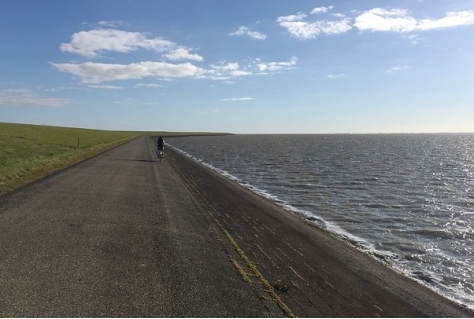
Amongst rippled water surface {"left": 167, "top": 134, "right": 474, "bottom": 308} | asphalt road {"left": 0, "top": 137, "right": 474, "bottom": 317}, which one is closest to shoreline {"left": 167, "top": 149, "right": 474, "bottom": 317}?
asphalt road {"left": 0, "top": 137, "right": 474, "bottom": 317}

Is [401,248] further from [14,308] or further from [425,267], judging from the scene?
[14,308]

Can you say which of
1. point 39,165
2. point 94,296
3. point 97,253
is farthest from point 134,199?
point 39,165

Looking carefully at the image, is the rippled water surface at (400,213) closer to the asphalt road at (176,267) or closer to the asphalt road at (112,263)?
the asphalt road at (176,267)

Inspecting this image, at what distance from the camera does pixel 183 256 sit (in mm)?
10680

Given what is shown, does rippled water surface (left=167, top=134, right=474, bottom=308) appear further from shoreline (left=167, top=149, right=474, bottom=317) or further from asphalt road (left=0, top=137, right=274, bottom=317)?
asphalt road (left=0, top=137, right=274, bottom=317)

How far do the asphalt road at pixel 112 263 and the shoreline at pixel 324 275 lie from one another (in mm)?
1098

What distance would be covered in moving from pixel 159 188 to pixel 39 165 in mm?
12085

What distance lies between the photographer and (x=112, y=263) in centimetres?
955

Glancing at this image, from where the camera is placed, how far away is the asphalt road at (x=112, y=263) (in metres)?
7.42

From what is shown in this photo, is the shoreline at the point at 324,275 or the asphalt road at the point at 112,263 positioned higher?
the asphalt road at the point at 112,263

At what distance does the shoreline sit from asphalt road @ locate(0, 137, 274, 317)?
1.10 metres

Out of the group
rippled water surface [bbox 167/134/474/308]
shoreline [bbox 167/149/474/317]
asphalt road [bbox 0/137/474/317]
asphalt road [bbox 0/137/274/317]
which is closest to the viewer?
asphalt road [bbox 0/137/274/317]

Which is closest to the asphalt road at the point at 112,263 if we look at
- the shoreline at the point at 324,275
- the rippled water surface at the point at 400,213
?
the shoreline at the point at 324,275

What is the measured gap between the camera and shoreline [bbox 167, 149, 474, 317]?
909cm
